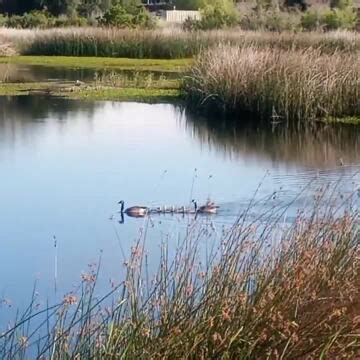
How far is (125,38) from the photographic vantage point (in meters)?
33.0

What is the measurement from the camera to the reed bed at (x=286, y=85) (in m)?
15.9

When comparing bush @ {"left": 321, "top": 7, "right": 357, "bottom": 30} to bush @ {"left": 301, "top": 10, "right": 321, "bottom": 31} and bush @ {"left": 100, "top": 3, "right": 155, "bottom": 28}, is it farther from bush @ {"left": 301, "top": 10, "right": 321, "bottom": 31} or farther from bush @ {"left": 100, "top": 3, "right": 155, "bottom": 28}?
bush @ {"left": 100, "top": 3, "right": 155, "bottom": 28}

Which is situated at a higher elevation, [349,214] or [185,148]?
[349,214]

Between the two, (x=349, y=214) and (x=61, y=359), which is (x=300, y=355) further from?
(x=349, y=214)

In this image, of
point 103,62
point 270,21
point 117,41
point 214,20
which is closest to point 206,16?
point 214,20

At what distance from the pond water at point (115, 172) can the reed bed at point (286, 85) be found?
0.68 metres

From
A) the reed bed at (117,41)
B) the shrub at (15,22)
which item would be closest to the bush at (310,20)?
the reed bed at (117,41)

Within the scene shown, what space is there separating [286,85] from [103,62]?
1564cm

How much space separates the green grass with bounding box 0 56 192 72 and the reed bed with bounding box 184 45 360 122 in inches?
418

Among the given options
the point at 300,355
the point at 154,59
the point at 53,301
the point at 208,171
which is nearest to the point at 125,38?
the point at 154,59

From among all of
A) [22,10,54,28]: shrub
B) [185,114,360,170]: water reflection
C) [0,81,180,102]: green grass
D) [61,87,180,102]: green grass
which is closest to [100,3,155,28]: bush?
[22,10,54,28]: shrub

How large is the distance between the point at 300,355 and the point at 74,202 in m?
5.67

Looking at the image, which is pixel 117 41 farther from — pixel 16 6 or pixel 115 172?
pixel 115 172

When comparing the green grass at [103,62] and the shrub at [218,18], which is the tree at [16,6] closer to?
the shrub at [218,18]
